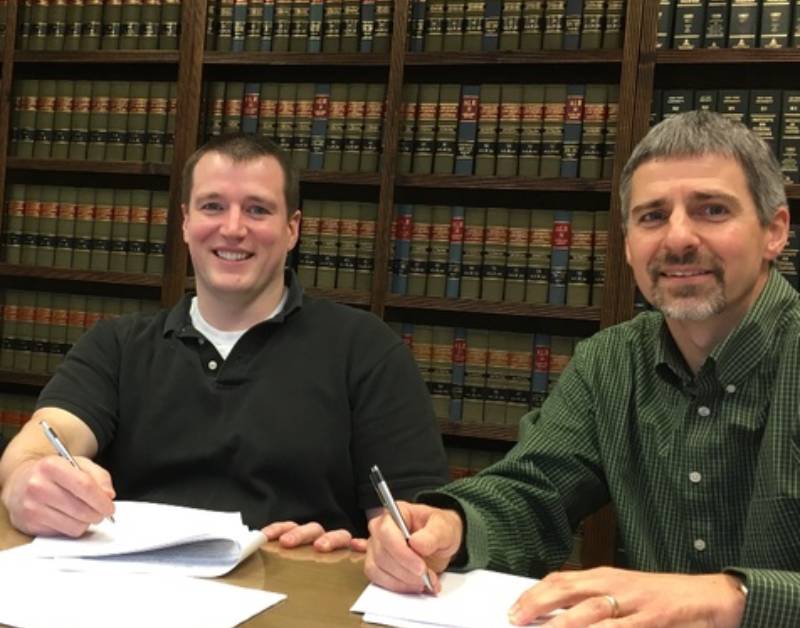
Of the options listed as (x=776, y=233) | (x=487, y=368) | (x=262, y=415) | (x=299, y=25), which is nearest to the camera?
(x=776, y=233)

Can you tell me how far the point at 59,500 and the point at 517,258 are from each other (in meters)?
1.77

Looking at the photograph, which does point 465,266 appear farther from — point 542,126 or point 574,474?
point 574,474

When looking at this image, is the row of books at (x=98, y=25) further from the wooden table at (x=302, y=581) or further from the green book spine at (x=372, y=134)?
the wooden table at (x=302, y=581)

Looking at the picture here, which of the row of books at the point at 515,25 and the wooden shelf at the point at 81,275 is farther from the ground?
the row of books at the point at 515,25

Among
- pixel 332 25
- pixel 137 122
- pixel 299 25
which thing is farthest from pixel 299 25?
pixel 137 122

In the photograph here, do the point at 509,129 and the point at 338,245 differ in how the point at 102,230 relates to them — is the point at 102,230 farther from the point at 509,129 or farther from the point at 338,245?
the point at 509,129

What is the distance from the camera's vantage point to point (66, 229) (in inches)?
118

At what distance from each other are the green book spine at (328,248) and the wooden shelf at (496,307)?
200 mm

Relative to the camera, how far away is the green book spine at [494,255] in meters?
2.66

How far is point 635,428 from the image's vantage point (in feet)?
4.32

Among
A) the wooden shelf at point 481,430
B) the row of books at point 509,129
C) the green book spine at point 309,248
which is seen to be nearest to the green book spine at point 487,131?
the row of books at point 509,129

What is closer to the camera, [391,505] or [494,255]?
[391,505]

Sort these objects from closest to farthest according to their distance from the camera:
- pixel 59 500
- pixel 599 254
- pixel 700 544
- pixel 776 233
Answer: pixel 59 500 → pixel 700 544 → pixel 776 233 → pixel 599 254

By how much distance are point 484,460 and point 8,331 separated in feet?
5.31
